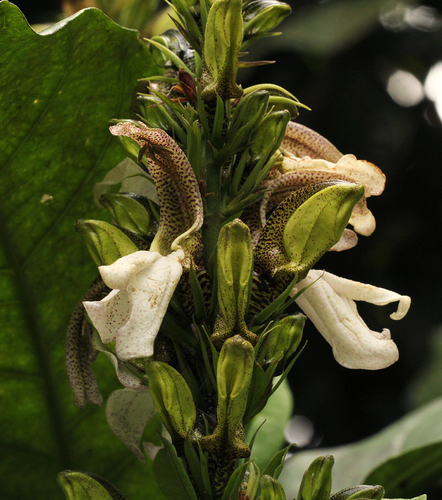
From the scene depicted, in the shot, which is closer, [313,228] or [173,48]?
[313,228]

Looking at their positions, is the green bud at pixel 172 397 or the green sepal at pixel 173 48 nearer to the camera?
the green bud at pixel 172 397

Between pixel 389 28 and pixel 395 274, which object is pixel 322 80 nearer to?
pixel 389 28

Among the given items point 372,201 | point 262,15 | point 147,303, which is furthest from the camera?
point 372,201

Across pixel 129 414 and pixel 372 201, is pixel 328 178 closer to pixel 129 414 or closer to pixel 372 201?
pixel 129 414

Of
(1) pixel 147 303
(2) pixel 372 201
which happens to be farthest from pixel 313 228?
(2) pixel 372 201

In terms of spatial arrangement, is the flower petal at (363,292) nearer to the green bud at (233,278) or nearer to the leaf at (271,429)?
the green bud at (233,278)

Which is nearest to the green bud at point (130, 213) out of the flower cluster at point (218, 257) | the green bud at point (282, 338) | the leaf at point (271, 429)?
the flower cluster at point (218, 257)

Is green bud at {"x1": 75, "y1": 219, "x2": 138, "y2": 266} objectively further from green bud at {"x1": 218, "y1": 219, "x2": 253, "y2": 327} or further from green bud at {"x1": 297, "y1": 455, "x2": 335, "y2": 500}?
green bud at {"x1": 297, "y1": 455, "x2": 335, "y2": 500}
